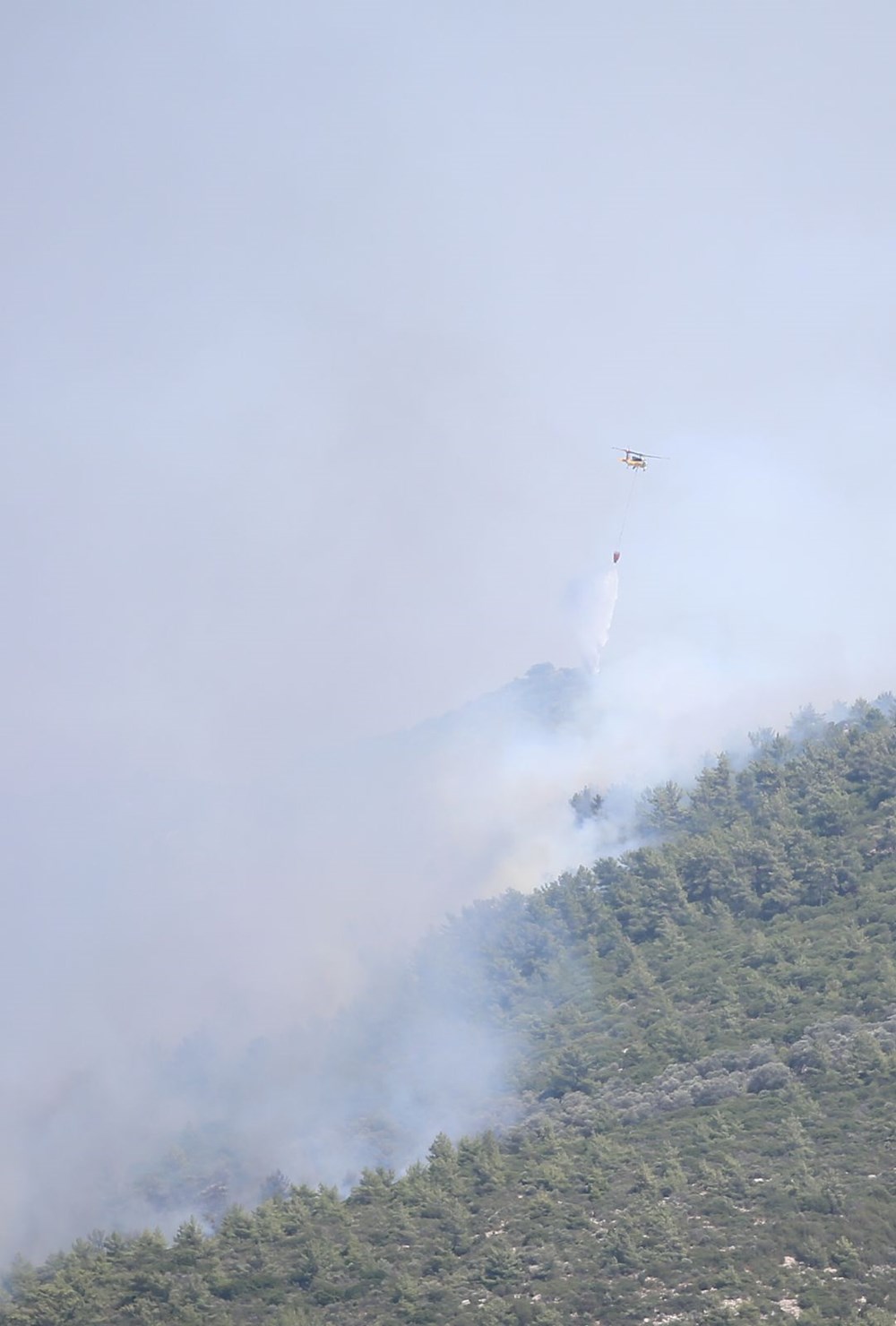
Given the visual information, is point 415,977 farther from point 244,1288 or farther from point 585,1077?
point 244,1288

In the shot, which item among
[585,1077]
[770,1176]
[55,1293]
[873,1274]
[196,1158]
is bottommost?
[873,1274]

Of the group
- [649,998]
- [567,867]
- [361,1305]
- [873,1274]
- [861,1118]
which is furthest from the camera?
[567,867]

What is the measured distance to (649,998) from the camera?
376 ft

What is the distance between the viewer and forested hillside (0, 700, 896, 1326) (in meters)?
78.8

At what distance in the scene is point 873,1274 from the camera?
74812mm

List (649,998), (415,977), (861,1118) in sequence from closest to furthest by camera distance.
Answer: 1. (861,1118)
2. (649,998)
3. (415,977)

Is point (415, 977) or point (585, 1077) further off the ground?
point (415, 977)

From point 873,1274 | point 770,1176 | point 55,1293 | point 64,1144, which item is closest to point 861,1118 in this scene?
point 770,1176

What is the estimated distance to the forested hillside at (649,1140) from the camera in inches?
3100

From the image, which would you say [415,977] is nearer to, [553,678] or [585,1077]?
[585,1077]

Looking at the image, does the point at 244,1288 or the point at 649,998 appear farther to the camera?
the point at 649,998

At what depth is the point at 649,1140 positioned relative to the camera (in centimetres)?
9456

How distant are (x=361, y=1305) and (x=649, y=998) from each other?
37.2 metres

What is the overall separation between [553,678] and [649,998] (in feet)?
224
